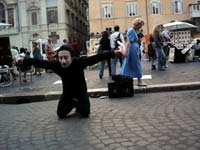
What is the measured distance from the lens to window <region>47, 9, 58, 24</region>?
5822 centimetres

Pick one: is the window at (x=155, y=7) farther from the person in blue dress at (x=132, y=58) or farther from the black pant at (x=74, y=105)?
the black pant at (x=74, y=105)

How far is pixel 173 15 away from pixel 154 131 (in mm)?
48164

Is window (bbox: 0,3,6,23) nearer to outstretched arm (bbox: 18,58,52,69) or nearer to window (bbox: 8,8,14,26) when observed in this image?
window (bbox: 8,8,14,26)

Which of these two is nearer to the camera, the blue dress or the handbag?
the handbag

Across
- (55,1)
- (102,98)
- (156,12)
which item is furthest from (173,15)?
(102,98)

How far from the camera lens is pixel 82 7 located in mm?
79250

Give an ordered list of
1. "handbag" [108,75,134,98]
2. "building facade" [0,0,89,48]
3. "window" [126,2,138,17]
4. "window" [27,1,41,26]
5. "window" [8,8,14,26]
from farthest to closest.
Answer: "window" [8,8,14,26] < "window" [27,1,41,26] < "building facade" [0,0,89,48] < "window" [126,2,138,17] < "handbag" [108,75,134,98]

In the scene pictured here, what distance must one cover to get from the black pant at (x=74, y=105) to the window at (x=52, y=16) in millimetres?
51309

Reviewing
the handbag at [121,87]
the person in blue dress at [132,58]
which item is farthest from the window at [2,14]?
the handbag at [121,87]

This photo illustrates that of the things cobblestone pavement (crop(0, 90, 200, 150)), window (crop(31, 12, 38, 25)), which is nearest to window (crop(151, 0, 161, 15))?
window (crop(31, 12, 38, 25))

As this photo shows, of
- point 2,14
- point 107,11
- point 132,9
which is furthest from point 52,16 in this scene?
point 132,9

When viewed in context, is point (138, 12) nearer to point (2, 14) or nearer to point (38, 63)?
point (2, 14)

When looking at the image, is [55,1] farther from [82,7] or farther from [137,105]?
[137,105]

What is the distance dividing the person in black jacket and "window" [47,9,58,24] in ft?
168
